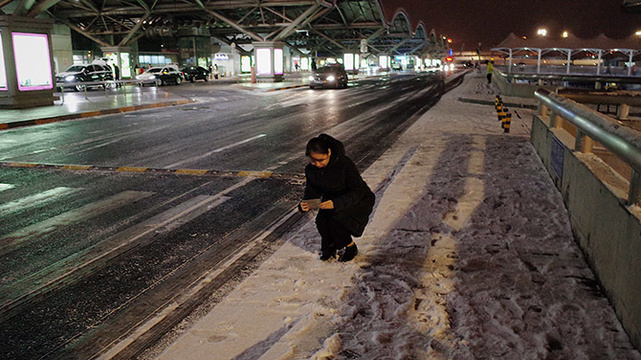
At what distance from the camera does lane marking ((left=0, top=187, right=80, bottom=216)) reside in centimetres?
678

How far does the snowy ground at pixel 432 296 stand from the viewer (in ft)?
11.1

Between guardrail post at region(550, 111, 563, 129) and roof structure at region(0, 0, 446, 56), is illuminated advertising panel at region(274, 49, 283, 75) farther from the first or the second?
guardrail post at region(550, 111, 563, 129)

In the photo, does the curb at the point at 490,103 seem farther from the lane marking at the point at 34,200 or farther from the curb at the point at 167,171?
the lane marking at the point at 34,200

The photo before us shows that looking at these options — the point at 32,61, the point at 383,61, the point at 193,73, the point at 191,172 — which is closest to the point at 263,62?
the point at 193,73

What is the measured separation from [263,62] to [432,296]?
45336 millimetres

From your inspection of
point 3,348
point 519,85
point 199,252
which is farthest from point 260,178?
point 519,85

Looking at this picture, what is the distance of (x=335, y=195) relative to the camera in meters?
4.65

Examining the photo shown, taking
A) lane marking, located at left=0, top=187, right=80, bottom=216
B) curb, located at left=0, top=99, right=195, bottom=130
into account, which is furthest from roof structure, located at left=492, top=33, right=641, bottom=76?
lane marking, located at left=0, top=187, right=80, bottom=216

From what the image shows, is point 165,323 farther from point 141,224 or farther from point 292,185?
point 292,185

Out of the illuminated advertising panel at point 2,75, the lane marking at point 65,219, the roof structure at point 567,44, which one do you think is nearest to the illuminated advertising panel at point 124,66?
the illuminated advertising panel at point 2,75

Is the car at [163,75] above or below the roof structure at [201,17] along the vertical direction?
below

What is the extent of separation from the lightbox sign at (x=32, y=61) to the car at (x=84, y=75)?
1139cm

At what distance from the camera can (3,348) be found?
347cm

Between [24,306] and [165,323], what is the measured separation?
1.24 m
